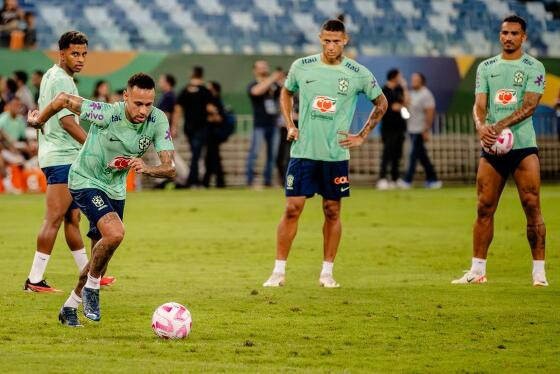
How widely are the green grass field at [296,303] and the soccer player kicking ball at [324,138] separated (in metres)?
0.56

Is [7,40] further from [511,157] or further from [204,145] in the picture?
[511,157]

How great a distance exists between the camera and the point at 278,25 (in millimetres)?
32406

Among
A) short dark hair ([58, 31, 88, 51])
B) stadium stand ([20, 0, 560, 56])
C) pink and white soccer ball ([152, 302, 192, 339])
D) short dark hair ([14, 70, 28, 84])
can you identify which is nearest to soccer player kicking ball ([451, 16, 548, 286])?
short dark hair ([58, 31, 88, 51])

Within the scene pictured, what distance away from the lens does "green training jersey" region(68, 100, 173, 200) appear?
9227mm

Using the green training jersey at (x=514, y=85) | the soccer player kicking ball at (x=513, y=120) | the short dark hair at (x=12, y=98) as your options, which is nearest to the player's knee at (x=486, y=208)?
the soccer player kicking ball at (x=513, y=120)

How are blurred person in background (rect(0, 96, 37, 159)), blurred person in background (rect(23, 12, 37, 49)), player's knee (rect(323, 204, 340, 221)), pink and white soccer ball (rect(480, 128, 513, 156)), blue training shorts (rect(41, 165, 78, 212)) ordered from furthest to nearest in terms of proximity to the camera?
blurred person in background (rect(23, 12, 37, 49)), blurred person in background (rect(0, 96, 37, 159)), player's knee (rect(323, 204, 340, 221)), pink and white soccer ball (rect(480, 128, 513, 156)), blue training shorts (rect(41, 165, 78, 212))

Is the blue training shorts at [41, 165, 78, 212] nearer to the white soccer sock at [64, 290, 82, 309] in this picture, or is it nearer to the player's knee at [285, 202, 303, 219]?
the white soccer sock at [64, 290, 82, 309]

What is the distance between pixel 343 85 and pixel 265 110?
14795 mm

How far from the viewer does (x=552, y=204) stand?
22.6 metres

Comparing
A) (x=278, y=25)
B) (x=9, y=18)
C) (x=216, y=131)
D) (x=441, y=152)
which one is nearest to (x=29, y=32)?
(x=9, y=18)

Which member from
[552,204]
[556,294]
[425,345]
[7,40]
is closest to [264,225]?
[552,204]

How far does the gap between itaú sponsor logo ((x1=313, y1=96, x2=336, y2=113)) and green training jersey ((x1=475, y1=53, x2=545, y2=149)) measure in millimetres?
1462

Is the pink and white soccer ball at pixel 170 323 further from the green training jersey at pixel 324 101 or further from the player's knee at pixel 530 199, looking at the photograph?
the player's knee at pixel 530 199

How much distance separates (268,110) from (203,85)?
1.62m
